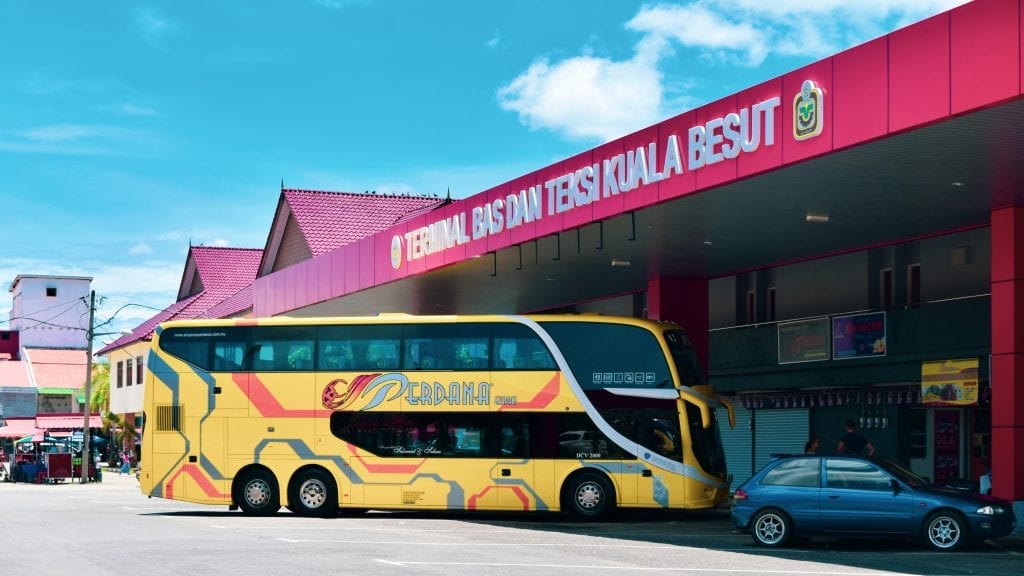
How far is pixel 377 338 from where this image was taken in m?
25.4

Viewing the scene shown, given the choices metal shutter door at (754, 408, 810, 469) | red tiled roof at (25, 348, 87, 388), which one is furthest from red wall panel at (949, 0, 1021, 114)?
red tiled roof at (25, 348, 87, 388)

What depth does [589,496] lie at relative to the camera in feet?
81.1

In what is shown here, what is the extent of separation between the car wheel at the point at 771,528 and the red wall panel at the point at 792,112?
4.93 m

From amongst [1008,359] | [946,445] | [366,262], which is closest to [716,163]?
[1008,359]

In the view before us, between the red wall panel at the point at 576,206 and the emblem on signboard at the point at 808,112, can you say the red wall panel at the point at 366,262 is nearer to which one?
the red wall panel at the point at 576,206

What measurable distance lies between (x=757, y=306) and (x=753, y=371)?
1.73m

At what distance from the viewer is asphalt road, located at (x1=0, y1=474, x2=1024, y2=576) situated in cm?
1537

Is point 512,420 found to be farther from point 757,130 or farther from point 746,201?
point 757,130

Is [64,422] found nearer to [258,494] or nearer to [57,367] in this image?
[57,367]

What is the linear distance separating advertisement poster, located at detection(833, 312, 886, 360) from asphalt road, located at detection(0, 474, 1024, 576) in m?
6.57

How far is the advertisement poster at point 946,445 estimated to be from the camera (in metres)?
29.9

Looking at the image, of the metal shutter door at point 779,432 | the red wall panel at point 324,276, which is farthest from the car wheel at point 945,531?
the red wall panel at point 324,276

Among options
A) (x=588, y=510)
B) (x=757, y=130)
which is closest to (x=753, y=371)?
(x=588, y=510)

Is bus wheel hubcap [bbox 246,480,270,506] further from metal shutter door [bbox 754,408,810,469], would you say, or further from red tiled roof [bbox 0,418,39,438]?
red tiled roof [bbox 0,418,39,438]
